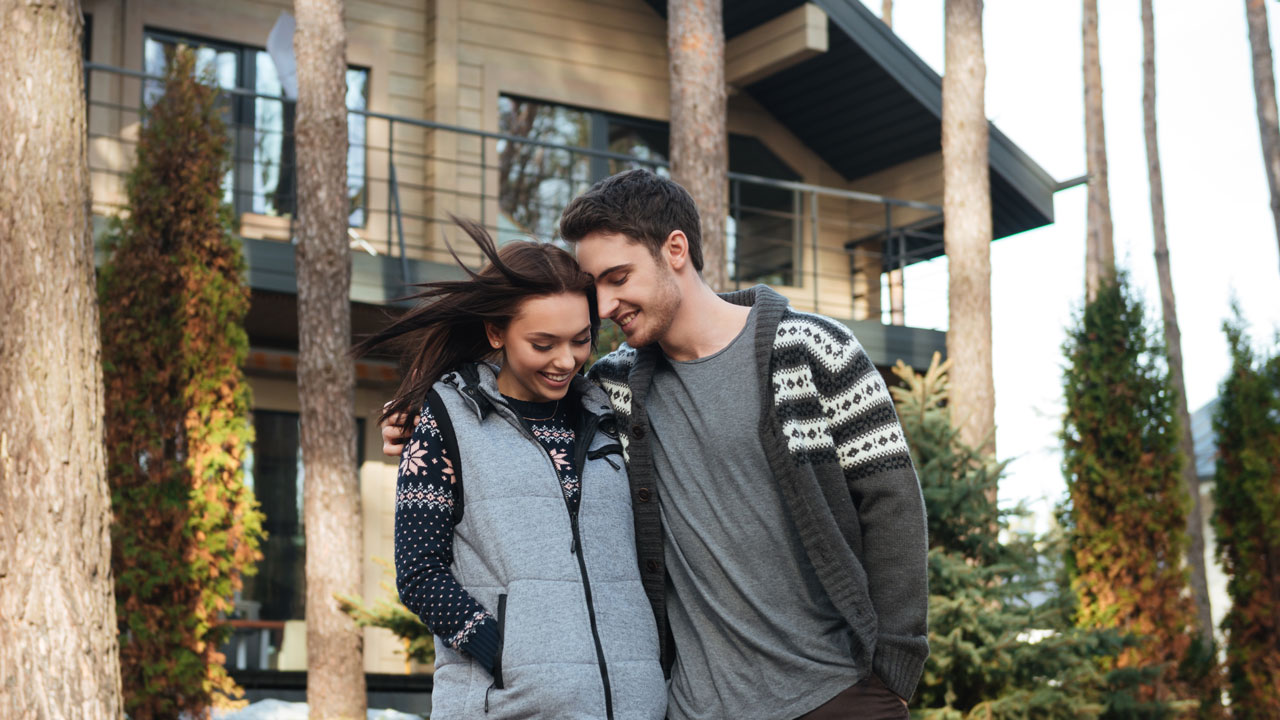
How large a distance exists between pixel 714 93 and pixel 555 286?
7591 millimetres

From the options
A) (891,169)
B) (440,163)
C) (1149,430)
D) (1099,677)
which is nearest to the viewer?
(1099,677)

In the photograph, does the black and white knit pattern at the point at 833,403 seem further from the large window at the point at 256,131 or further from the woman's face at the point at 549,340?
the large window at the point at 256,131

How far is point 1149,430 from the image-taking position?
1100 cm

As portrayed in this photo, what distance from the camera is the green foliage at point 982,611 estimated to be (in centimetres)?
647

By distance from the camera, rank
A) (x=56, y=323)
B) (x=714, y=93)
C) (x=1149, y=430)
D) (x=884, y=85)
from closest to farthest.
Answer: (x=56, y=323) → (x=714, y=93) → (x=1149, y=430) → (x=884, y=85)

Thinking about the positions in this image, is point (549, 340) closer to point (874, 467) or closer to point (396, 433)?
point (396, 433)

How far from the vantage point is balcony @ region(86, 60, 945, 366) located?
11.0 meters

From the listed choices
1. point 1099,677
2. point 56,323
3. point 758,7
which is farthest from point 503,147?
point 1099,677

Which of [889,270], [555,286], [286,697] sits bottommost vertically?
[286,697]

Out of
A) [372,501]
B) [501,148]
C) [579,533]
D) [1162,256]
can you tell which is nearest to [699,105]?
[501,148]

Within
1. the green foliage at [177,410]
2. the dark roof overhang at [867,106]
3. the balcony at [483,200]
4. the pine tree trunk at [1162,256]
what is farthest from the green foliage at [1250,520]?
the green foliage at [177,410]

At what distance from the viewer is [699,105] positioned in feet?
33.0

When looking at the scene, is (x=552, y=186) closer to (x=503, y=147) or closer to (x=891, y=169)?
(x=503, y=147)

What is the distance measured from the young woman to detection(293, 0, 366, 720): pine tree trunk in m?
5.97
